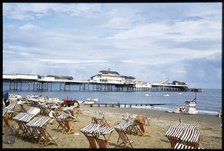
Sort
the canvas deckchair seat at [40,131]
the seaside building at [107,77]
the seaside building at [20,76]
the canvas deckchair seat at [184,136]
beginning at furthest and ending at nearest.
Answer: the seaside building at [107,77] < the seaside building at [20,76] < the canvas deckchair seat at [40,131] < the canvas deckchair seat at [184,136]

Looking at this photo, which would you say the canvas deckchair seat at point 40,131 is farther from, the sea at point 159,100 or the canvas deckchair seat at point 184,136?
the sea at point 159,100

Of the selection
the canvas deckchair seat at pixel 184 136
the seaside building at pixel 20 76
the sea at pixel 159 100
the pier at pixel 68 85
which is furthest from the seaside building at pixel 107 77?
the canvas deckchair seat at pixel 184 136

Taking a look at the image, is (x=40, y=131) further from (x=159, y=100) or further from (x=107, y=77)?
(x=107, y=77)

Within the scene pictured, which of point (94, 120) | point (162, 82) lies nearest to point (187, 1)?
point (94, 120)

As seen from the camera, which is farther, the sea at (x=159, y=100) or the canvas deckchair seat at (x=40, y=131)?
the sea at (x=159, y=100)

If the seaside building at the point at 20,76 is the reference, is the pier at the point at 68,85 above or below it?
below

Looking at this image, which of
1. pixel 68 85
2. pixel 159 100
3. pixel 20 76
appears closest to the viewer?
pixel 20 76

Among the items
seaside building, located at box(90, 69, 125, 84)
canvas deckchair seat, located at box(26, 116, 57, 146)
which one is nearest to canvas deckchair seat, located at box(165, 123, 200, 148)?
canvas deckchair seat, located at box(26, 116, 57, 146)

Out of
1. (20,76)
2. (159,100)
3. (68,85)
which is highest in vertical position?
(20,76)

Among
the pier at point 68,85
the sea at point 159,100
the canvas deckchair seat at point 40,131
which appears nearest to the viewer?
the canvas deckchair seat at point 40,131

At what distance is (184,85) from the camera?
94.6 m

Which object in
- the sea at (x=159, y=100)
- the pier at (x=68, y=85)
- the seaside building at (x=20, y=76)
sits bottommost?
the sea at (x=159, y=100)

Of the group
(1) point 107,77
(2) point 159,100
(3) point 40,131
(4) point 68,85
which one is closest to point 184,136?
(3) point 40,131

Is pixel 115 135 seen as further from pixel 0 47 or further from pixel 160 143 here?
pixel 0 47
